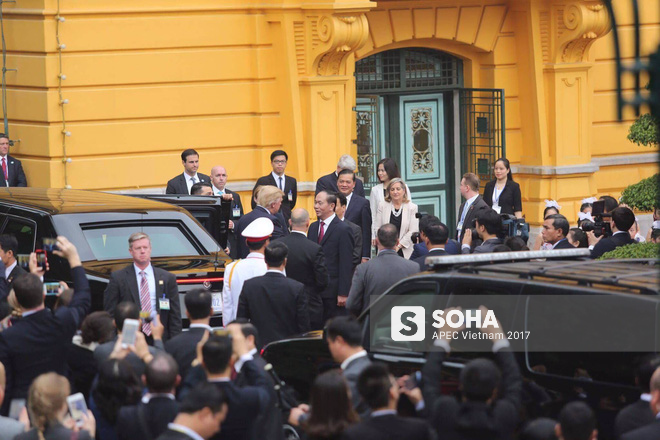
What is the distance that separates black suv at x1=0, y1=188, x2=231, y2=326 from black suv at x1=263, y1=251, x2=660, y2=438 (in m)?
2.72

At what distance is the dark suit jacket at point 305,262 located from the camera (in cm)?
1093

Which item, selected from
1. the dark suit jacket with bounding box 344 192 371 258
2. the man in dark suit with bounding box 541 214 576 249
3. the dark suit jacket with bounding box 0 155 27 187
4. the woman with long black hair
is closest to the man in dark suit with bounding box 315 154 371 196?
the dark suit jacket with bounding box 344 192 371 258

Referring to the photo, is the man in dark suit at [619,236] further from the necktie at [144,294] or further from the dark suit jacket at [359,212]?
the necktie at [144,294]

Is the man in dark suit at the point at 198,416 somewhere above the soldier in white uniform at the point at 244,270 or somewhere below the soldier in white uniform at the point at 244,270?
below

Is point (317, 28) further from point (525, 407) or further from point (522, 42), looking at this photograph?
point (525, 407)

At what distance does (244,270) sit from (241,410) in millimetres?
3698

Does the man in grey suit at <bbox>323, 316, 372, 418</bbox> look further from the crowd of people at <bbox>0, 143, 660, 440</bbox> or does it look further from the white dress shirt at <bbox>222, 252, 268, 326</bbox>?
the white dress shirt at <bbox>222, 252, 268, 326</bbox>

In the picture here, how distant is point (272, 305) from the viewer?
936cm

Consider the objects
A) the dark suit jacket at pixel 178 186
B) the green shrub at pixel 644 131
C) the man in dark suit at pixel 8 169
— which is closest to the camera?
the dark suit jacket at pixel 178 186

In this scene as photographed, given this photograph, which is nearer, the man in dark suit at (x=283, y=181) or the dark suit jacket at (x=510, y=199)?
the man in dark suit at (x=283, y=181)

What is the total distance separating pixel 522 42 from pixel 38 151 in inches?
303

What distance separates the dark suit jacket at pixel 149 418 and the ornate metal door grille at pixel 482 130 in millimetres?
12537

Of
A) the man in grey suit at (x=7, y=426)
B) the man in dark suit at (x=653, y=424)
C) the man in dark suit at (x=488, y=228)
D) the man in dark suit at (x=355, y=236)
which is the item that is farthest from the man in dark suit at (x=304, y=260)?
the man in dark suit at (x=653, y=424)

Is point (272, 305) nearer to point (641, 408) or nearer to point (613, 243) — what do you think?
point (641, 408)
